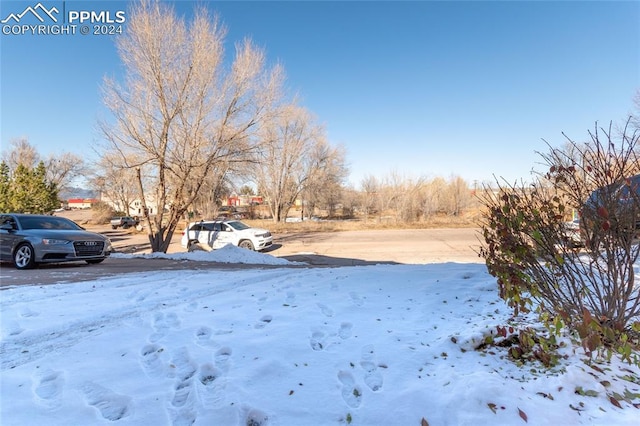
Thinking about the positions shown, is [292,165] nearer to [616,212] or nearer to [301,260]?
[301,260]

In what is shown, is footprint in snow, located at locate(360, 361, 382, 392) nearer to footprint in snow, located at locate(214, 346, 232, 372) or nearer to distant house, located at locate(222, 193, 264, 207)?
footprint in snow, located at locate(214, 346, 232, 372)

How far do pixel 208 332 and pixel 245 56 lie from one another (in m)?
13.2

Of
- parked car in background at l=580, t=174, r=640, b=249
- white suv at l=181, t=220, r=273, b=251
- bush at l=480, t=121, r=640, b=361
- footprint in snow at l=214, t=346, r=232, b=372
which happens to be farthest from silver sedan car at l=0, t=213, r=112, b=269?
parked car in background at l=580, t=174, r=640, b=249

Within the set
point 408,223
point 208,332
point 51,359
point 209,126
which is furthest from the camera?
point 408,223

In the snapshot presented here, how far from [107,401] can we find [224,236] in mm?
13792

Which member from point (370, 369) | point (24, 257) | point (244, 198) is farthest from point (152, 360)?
point (244, 198)

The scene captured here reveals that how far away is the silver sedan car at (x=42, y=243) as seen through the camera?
770cm

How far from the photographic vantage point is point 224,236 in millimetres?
15445

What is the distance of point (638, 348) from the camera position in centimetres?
243

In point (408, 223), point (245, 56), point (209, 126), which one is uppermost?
point (245, 56)

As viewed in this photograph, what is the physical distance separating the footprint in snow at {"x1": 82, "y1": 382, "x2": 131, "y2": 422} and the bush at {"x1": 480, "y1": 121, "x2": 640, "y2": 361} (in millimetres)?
2709

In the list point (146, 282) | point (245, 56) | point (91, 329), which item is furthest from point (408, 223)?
point (91, 329)

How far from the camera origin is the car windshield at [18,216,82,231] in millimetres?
8305

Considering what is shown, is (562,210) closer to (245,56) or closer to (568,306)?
(568,306)
